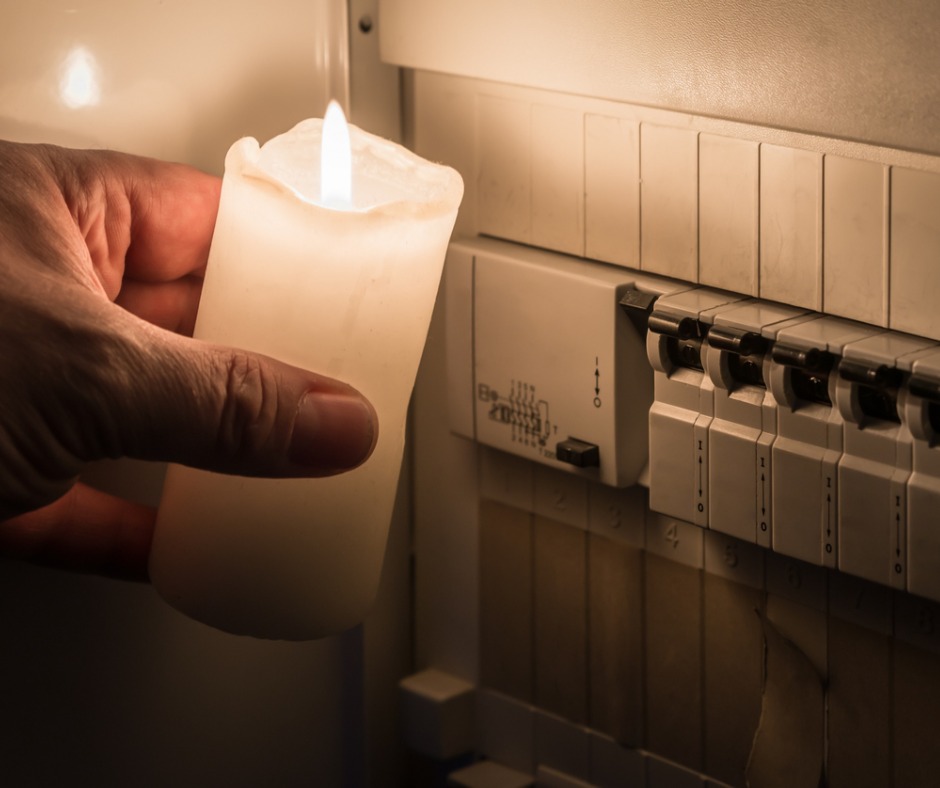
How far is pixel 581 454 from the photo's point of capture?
3.20ft

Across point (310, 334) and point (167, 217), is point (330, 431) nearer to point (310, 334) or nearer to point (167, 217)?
point (310, 334)

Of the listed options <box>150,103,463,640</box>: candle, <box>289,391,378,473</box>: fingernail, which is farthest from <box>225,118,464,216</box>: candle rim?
<box>289,391,378,473</box>: fingernail

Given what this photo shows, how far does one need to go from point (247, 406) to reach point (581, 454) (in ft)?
0.92

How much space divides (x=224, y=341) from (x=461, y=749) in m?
0.51

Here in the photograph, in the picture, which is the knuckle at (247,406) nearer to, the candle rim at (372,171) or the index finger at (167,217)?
the candle rim at (372,171)

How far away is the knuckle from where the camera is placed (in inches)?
30.5

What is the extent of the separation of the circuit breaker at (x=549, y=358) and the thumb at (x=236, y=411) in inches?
8.7

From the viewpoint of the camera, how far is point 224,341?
0.81 metres

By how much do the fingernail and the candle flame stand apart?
109 millimetres

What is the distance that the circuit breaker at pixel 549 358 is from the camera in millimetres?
953

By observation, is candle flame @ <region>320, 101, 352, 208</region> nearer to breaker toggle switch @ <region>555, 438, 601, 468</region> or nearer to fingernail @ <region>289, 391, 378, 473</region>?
fingernail @ <region>289, 391, 378, 473</region>

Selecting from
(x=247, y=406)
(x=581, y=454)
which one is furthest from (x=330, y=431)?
(x=581, y=454)

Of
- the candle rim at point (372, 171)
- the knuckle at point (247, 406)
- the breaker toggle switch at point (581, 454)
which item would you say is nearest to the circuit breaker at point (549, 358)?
the breaker toggle switch at point (581, 454)

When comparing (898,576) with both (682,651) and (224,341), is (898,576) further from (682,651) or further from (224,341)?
(224,341)
